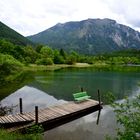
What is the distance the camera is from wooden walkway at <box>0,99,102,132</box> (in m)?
23.9

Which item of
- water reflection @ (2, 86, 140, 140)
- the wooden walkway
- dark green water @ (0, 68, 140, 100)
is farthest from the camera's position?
dark green water @ (0, 68, 140, 100)

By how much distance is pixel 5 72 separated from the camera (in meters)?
32.2

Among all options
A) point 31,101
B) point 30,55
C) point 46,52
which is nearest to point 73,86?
point 31,101

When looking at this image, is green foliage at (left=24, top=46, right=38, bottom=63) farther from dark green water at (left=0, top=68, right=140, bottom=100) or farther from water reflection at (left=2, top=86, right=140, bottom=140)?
water reflection at (left=2, top=86, right=140, bottom=140)

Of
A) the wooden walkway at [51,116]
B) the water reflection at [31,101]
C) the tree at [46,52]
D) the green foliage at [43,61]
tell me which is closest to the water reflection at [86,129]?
the water reflection at [31,101]

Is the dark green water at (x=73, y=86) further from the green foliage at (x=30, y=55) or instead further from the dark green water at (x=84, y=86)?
the green foliage at (x=30, y=55)

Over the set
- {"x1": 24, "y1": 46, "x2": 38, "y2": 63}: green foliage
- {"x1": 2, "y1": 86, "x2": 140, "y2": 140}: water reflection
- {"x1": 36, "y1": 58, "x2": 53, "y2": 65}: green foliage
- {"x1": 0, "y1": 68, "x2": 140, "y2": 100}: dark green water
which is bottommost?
{"x1": 2, "y1": 86, "x2": 140, "y2": 140}: water reflection

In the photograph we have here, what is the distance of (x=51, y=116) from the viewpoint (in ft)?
90.9

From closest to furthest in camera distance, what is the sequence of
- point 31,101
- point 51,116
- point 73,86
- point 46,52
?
point 51,116 < point 31,101 < point 73,86 < point 46,52

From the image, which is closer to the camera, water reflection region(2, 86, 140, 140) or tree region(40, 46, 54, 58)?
water reflection region(2, 86, 140, 140)

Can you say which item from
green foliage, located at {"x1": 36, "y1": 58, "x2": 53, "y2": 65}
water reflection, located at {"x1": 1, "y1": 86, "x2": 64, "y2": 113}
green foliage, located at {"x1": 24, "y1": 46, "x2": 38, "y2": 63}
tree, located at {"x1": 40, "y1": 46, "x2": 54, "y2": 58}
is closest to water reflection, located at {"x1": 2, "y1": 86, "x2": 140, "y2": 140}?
water reflection, located at {"x1": 1, "y1": 86, "x2": 64, "y2": 113}

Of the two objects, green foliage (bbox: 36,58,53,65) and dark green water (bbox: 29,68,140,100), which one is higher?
green foliage (bbox: 36,58,53,65)

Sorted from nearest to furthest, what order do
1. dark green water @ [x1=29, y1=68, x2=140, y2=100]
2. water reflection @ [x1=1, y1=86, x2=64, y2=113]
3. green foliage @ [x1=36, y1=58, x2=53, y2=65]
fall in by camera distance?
water reflection @ [x1=1, y1=86, x2=64, y2=113] < dark green water @ [x1=29, y1=68, x2=140, y2=100] < green foliage @ [x1=36, y1=58, x2=53, y2=65]

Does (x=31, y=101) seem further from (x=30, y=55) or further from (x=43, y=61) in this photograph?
(x=30, y=55)
